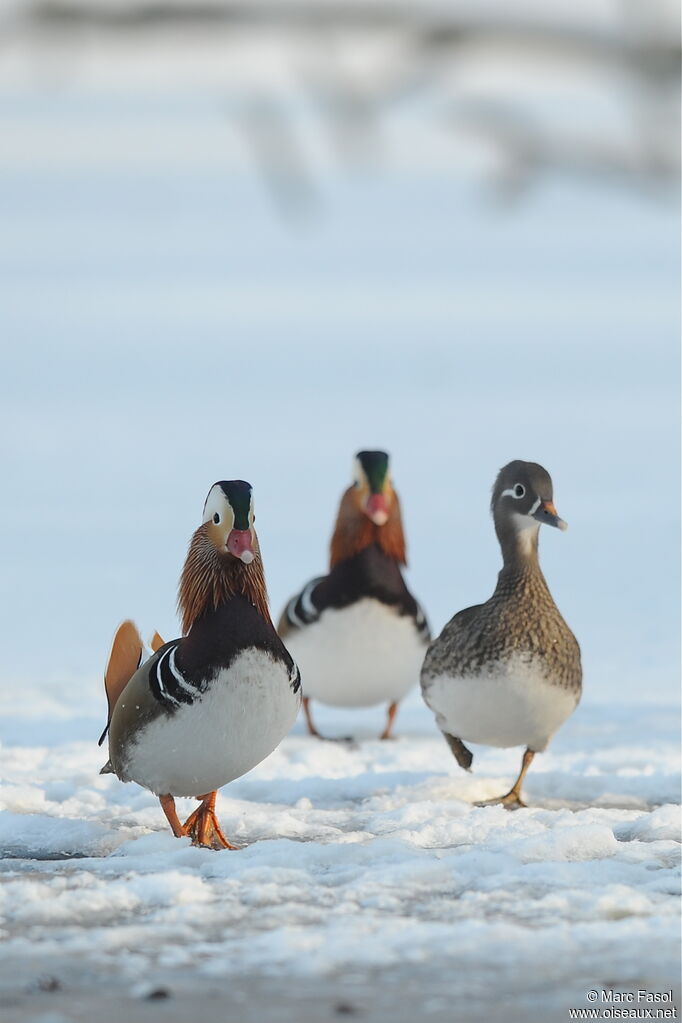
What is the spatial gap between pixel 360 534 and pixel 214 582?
3.19 meters

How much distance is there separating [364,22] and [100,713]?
21.2ft

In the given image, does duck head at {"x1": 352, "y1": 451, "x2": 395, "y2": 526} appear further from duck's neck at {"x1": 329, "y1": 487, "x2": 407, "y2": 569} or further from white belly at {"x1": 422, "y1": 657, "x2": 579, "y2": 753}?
white belly at {"x1": 422, "y1": 657, "x2": 579, "y2": 753}

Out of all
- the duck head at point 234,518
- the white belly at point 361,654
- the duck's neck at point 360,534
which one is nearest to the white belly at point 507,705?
the duck head at point 234,518

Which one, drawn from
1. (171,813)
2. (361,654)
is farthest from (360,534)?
(171,813)

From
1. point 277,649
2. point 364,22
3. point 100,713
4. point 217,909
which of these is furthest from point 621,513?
point 364,22

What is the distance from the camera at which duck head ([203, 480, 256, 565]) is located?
483 cm

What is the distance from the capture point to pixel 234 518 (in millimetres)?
4859

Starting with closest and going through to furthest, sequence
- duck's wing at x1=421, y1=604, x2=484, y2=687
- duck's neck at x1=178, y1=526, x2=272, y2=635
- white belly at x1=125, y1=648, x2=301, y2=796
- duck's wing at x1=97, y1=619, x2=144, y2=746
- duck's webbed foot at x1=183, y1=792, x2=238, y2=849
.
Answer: white belly at x1=125, y1=648, x2=301, y2=796
duck's webbed foot at x1=183, y1=792, x2=238, y2=849
duck's neck at x1=178, y1=526, x2=272, y2=635
duck's wing at x1=97, y1=619, x2=144, y2=746
duck's wing at x1=421, y1=604, x2=484, y2=687

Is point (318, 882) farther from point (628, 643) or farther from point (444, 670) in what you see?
point (628, 643)

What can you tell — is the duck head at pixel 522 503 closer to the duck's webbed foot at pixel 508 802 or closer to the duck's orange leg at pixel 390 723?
the duck's webbed foot at pixel 508 802

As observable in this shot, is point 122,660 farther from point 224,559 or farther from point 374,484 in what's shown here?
point 374,484

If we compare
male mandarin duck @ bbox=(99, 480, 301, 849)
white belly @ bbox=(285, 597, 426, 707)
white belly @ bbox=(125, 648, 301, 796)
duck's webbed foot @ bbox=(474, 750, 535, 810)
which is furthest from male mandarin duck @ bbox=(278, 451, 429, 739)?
white belly @ bbox=(125, 648, 301, 796)

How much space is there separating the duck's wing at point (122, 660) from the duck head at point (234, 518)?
2.02ft

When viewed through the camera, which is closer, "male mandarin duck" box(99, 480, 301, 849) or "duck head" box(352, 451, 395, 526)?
"male mandarin duck" box(99, 480, 301, 849)
